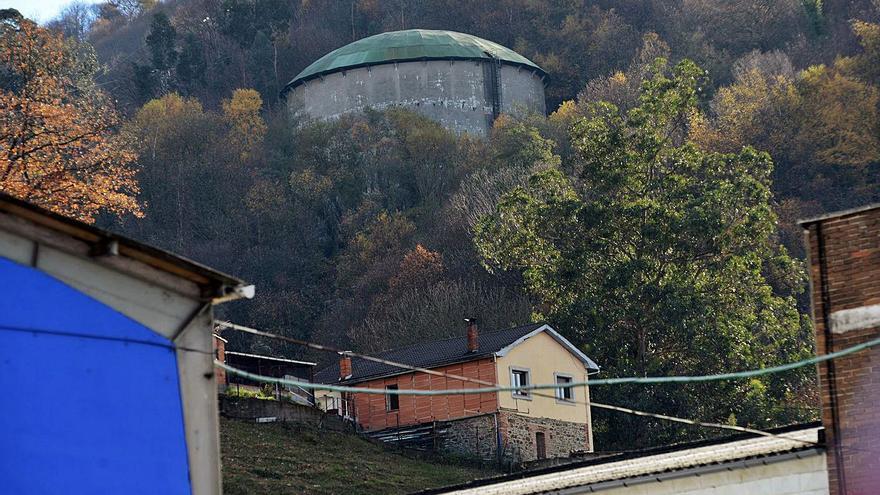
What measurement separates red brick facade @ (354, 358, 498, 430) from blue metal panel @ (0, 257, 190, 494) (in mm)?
38819

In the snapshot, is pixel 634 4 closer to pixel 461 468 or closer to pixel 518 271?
pixel 518 271

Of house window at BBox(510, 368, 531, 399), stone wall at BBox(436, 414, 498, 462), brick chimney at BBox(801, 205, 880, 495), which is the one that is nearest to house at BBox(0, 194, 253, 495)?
brick chimney at BBox(801, 205, 880, 495)

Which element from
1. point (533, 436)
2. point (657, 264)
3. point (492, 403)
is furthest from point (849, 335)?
point (657, 264)

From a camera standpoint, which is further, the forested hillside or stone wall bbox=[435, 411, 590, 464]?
the forested hillside

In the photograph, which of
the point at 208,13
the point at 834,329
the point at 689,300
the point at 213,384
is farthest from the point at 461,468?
the point at 208,13

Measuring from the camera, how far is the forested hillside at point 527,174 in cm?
5662

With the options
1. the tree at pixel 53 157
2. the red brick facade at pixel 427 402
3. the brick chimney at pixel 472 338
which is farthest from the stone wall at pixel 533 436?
the tree at pixel 53 157

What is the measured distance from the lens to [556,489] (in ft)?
73.6

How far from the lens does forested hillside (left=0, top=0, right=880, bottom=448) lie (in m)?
56.6

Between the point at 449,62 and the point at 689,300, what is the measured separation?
40.5 m

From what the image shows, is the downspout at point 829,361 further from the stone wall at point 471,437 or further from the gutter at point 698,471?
the stone wall at point 471,437

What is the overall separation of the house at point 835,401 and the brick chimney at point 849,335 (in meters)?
0.01

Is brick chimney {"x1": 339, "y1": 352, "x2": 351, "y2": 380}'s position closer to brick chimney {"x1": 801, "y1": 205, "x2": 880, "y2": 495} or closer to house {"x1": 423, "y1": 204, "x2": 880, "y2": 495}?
house {"x1": 423, "y1": 204, "x2": 880, "y2": 495}

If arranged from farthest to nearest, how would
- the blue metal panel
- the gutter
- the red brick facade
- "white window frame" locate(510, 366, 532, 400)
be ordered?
the red brick facade, "white window frame" locate(510, 366, 532, 400), the gutter, the blue metal panel
